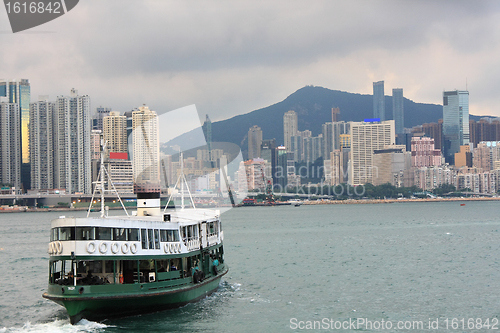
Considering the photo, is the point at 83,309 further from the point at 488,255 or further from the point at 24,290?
the point at 488,255

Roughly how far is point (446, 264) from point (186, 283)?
2235cm

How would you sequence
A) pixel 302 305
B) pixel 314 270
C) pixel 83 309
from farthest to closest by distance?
pixel 314 270
pixel 302 305
pixel 83 309

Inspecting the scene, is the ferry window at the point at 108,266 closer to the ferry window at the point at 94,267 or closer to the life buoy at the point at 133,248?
the ferry window at the point at 94,267

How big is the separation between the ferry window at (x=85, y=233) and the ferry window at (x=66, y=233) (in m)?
0.18

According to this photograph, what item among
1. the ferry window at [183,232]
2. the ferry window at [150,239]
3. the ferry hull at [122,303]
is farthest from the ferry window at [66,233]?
the ferry window at [183,232]

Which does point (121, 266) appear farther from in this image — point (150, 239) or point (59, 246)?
point (59, 246)

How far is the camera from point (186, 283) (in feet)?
79.6

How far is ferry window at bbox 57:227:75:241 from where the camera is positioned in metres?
20.5

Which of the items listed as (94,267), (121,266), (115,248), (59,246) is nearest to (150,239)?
(121,266)

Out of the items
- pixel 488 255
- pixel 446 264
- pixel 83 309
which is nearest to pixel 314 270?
pixel 446 264

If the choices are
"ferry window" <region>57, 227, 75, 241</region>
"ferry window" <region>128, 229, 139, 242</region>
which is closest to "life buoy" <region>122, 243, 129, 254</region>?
"ferry window" <region>128, 229, 139, 242</region>

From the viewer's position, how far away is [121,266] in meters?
21.8

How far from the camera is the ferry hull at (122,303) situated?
20.3 m

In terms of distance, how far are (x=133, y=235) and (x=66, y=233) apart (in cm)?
249
